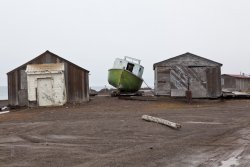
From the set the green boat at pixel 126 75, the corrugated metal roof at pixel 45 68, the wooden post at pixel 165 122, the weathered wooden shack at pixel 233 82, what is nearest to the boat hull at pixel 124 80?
the green boat at pixel 126 75

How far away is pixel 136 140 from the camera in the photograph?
13656 mm

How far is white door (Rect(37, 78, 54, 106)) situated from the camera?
1273 inches

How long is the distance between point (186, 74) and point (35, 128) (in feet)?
75.2

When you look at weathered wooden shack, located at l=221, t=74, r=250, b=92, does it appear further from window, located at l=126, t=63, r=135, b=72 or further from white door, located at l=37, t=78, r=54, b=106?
white door, located at l=37, t=78, r=54, b=106

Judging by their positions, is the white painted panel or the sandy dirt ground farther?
the white painted panel

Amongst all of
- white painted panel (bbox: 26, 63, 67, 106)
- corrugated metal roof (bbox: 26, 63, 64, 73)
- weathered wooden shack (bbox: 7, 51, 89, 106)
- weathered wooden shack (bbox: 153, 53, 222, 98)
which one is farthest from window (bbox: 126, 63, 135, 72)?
white painted panel (bbox: 26, 63, 67, 106)

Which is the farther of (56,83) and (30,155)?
(56,83)

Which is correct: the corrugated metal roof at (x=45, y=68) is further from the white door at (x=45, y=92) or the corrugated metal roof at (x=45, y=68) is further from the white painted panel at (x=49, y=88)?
the white door at (x=45, y=92)

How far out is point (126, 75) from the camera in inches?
1672

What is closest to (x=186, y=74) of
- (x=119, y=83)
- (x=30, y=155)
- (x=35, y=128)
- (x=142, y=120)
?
→ (x=119, y=83)

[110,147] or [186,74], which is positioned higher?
[186,74]

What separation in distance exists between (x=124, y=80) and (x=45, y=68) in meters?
11.1

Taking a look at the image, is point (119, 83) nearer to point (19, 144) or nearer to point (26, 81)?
point (26, 81)

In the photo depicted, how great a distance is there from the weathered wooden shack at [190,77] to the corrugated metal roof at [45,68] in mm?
9612
